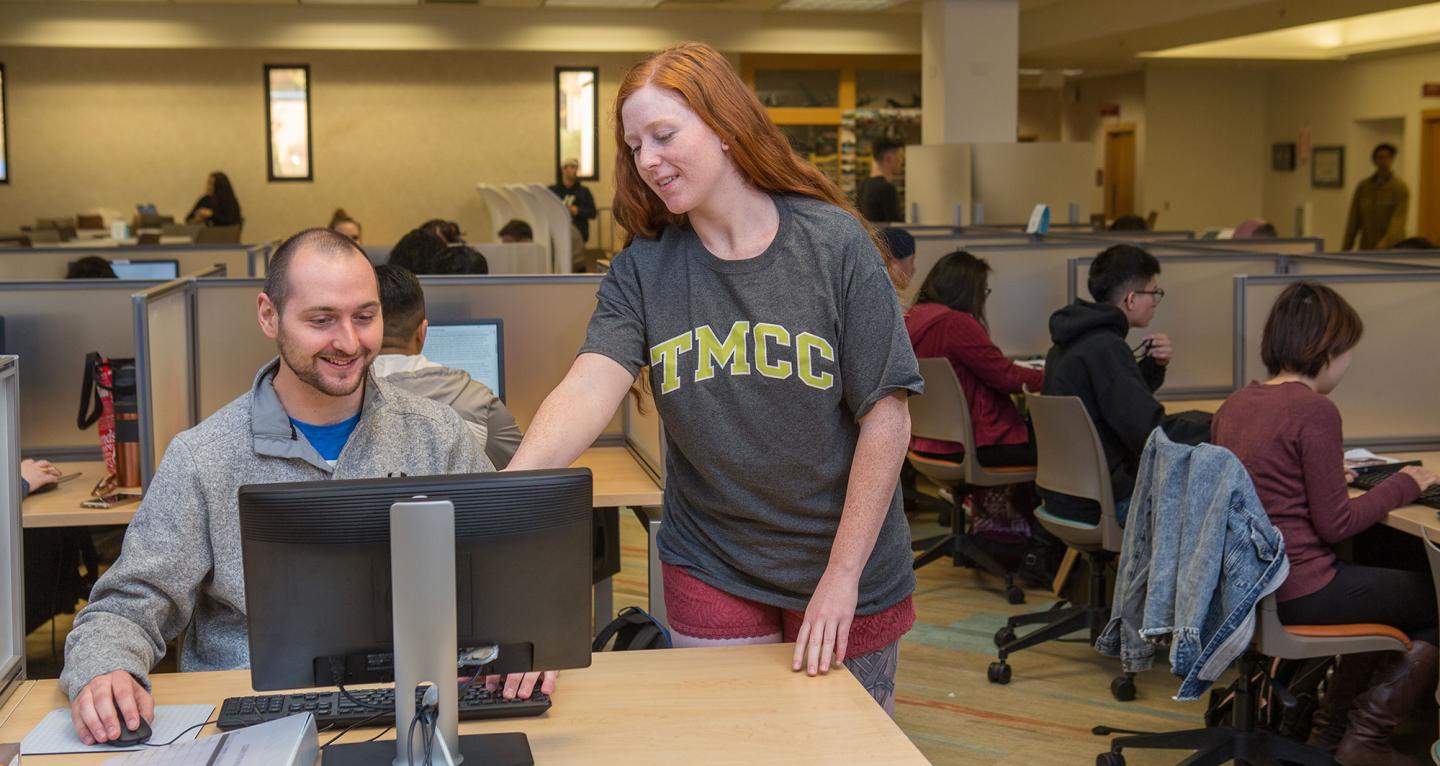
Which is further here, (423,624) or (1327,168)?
(1327,168)

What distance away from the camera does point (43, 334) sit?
11.8 ft

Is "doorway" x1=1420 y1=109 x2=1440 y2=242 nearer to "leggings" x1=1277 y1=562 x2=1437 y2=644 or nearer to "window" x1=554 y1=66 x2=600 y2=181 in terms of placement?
"window" x1=554 y1=66 x2=600 y2=181

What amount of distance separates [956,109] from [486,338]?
790cm

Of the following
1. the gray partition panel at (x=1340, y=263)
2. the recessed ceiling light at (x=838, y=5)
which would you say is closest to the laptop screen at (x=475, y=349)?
the gray partition panel at (x=1340, y=263)

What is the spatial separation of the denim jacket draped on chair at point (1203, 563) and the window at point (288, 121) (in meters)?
13.2

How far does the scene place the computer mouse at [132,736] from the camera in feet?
5.05

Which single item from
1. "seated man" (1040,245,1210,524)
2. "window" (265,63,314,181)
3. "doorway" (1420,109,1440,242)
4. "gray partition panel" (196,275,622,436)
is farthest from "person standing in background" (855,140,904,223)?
"window" (265,63,314,181)

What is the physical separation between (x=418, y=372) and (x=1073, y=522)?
1.83 meters

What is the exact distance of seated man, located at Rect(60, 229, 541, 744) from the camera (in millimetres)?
1721

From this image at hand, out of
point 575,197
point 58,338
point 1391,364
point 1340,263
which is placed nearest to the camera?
point 58,338

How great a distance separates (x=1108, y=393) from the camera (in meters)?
3.80

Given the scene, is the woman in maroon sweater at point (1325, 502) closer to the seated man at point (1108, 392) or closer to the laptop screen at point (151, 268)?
the seated man at point (1108, 392)

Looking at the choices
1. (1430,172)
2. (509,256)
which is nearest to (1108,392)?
(509,256)

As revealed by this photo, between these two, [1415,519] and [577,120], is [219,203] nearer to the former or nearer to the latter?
[577,120]
